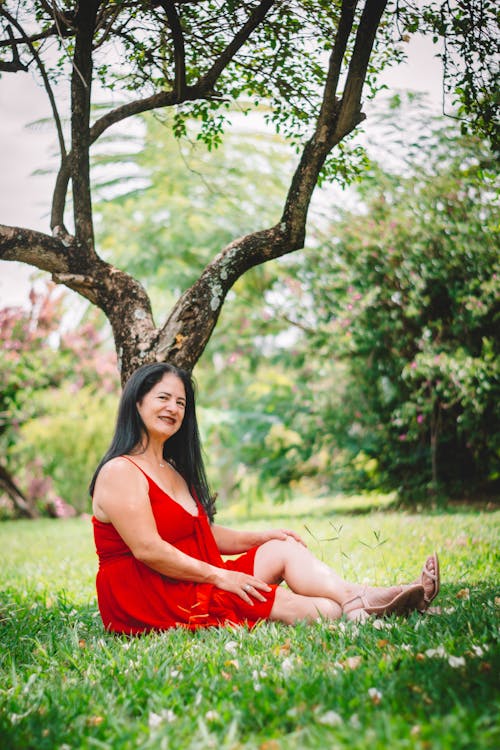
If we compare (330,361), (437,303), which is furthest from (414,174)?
(330,361)

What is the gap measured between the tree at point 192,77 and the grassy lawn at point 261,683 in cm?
162

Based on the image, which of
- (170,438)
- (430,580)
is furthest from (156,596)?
(430,580)

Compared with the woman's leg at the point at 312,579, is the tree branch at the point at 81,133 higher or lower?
higher

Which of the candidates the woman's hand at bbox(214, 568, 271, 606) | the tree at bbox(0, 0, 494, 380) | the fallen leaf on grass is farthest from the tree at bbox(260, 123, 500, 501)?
the fallen leaf on grass

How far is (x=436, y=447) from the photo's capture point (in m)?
9.05

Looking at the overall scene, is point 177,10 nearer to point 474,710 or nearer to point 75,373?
point 474,710

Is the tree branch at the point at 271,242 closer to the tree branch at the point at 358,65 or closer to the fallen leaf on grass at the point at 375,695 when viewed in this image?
the tree branch at the point at 358,65

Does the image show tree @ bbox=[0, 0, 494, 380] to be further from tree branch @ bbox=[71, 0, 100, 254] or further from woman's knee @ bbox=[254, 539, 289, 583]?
woman's knee @ bbox=[254, 539, 289, 583]

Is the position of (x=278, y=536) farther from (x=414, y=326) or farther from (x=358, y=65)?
(x=414, y=326)

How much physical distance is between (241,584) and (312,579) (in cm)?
34

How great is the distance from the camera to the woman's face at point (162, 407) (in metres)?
3.30

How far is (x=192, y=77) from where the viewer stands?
469 cm

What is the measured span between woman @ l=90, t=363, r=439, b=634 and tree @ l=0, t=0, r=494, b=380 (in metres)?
0.61

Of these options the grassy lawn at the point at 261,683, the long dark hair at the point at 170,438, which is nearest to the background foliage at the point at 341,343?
the long dark hair at the point at 170,438
